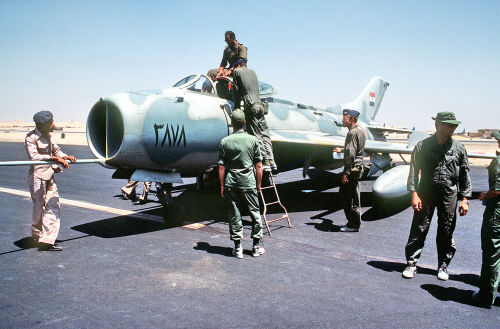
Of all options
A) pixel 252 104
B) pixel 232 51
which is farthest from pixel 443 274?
pixel 232 51

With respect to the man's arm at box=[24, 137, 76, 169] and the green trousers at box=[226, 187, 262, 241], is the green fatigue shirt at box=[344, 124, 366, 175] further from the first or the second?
the man's arm at box=[24, 137, 76, 169]

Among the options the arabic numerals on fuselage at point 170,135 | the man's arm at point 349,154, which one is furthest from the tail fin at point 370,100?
the arabic numerals on fuselage at point 170,135

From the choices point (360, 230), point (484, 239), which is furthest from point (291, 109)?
point (484, 239)

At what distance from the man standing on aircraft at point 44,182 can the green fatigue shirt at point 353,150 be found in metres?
4.38

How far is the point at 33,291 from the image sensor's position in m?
3.97

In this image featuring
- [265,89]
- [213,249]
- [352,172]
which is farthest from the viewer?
[265,89]

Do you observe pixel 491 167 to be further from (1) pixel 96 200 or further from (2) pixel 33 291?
(1) pixel 96 200

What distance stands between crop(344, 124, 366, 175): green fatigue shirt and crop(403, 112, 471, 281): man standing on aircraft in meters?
Answer: 1.91

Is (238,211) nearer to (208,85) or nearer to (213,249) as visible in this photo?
(213,249)

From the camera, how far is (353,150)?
6.54 m

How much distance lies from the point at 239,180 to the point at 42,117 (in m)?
2.85

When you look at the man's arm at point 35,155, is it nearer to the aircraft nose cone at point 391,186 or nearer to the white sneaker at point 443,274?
the white sneaker at point 443,274

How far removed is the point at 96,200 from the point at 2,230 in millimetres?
2810

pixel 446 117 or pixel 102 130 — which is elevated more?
pixel 446 117
